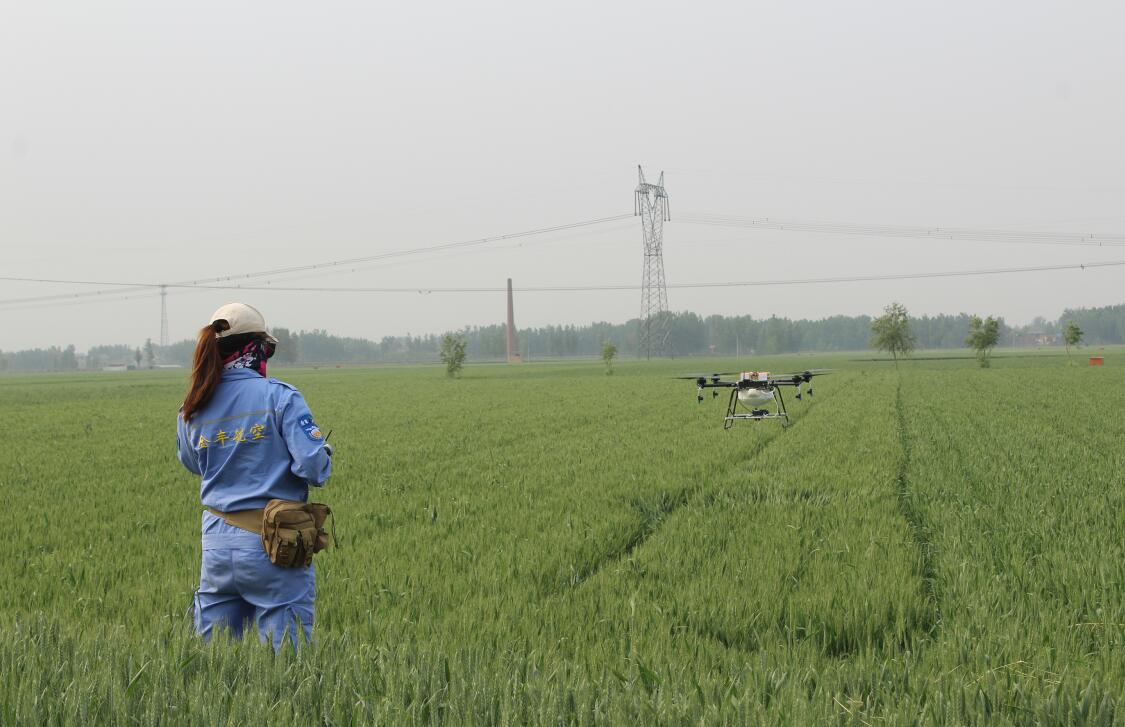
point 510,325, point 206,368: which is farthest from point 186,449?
point 510,325

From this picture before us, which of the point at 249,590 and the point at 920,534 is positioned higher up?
the point at 249,590

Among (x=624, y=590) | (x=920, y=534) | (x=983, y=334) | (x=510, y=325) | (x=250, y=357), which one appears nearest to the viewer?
(x=250, y=357)

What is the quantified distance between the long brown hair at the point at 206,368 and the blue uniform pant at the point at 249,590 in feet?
2.35

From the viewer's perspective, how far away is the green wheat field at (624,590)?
2998 mm

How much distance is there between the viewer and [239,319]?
12.7ft

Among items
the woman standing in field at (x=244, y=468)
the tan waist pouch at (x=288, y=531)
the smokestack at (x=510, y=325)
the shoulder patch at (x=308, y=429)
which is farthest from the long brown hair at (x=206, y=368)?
the smokestack at (x=510, y=325)

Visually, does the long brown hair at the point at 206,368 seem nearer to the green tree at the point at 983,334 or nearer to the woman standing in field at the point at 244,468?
the woman standing in field at the point at 244,468

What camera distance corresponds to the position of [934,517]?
834 centimetres

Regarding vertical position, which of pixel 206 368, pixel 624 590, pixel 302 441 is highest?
pixel 206 368

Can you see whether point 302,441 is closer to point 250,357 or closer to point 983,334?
point 250,357

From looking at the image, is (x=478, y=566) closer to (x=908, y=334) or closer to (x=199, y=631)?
(x=199, y=631)

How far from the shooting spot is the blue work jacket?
379 centimetres

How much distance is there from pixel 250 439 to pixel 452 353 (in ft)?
258

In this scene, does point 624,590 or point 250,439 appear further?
point 624,590
